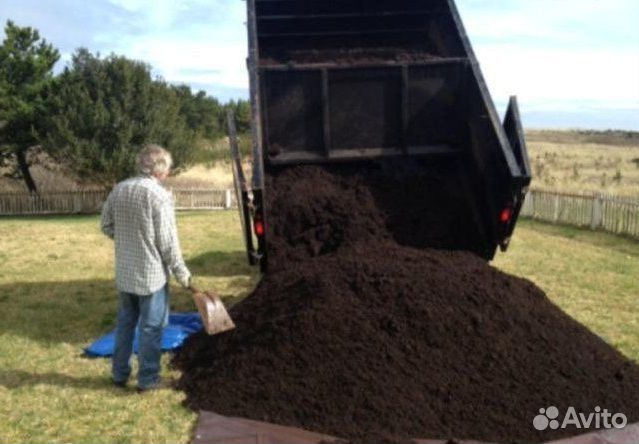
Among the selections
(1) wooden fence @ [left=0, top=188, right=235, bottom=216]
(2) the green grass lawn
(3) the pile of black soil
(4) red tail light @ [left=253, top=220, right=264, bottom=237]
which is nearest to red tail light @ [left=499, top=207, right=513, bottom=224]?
(2) the green grass lawn

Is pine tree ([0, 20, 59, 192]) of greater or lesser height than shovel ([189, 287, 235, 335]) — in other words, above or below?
above

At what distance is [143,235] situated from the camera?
480cm

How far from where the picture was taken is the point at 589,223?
16078 millimetres

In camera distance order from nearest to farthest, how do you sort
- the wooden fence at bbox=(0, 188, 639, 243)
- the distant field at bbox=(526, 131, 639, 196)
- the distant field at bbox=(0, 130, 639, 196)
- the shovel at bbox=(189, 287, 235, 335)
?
the shovel at bbox=(189, 287, 235, 335) → the wooden fence at bbox=(0, 188, 639, 243) → the distant field at bbox=(526, 131, 639, 196) → the distant field at bbox=(0, 130, 639, 196)

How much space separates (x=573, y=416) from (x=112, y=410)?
314 cm

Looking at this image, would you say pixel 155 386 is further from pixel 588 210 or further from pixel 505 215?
pixel 588 210

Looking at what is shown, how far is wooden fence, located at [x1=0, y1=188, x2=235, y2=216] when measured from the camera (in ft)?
78.8

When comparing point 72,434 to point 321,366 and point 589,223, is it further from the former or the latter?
point 589,223

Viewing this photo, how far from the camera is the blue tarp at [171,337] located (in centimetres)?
587

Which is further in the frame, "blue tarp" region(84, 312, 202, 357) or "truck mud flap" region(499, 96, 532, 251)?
"blue tarp" region(84, 312, 202, 357)

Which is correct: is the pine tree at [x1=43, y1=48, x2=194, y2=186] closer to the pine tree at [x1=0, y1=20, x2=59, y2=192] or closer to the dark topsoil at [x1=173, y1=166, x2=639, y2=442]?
the pine tree at [x1=0, y1=20, x2=59, y2=192]

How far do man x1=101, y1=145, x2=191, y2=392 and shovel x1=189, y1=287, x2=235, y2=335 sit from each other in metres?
0.18

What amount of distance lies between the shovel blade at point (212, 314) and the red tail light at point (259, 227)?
2.59ft

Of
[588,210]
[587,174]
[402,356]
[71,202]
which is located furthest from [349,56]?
[587,174]
